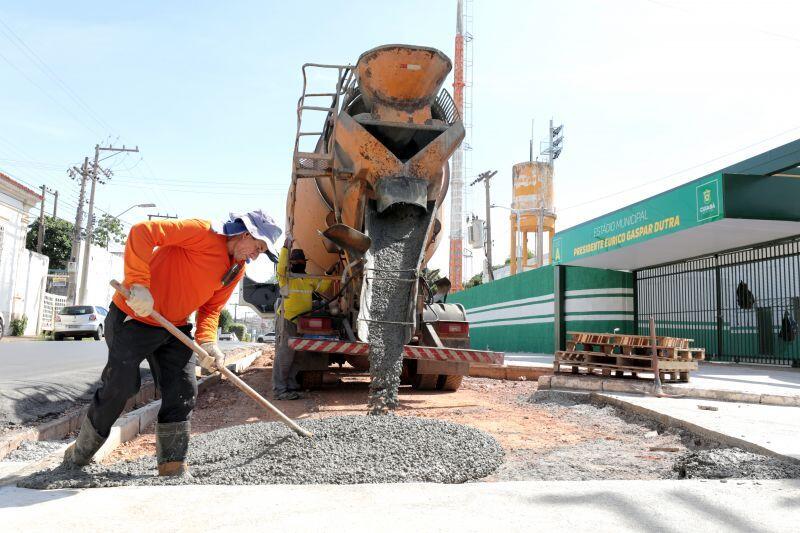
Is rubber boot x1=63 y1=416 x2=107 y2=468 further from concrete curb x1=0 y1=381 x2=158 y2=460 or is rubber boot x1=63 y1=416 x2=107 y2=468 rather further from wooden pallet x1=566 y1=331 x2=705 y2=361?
wooden pallet x1=566 y1=331 x2=705 y2=361

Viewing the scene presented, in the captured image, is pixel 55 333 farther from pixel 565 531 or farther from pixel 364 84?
pixel 565 531

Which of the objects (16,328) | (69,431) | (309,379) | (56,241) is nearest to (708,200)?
(309,379)

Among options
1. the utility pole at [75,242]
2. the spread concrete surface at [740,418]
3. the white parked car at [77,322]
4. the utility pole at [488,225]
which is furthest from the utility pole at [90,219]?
the spread concrete surface at [740,418]

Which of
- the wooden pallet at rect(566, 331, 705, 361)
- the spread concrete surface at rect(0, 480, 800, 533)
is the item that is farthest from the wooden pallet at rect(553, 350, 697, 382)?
the spread concrete surface at rect(0, 480, 800, 533)

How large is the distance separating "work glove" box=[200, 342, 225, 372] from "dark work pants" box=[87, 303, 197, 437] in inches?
5.1

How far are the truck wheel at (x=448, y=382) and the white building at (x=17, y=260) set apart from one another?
74.0ft

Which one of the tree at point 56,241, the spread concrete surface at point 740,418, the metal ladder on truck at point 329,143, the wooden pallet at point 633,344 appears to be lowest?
the spread concrete surface at point 740,418

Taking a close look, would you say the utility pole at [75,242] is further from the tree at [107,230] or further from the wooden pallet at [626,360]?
the wooden pallet at [626,360]

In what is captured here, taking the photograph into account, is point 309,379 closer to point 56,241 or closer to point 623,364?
point 623,364

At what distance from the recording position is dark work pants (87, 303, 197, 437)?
3.48 metres

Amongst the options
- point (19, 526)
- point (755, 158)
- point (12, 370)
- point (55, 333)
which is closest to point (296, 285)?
point (12, 370)

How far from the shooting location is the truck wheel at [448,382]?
838 cm

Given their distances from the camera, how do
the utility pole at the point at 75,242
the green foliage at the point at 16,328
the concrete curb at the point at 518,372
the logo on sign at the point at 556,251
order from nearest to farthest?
the concrete curb at the point at 518,372 → the logo on sign at the point at 556,251 → the green foliage at the point at 16,328 → the utility pole at the point at 75,242

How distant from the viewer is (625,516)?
256 cm
